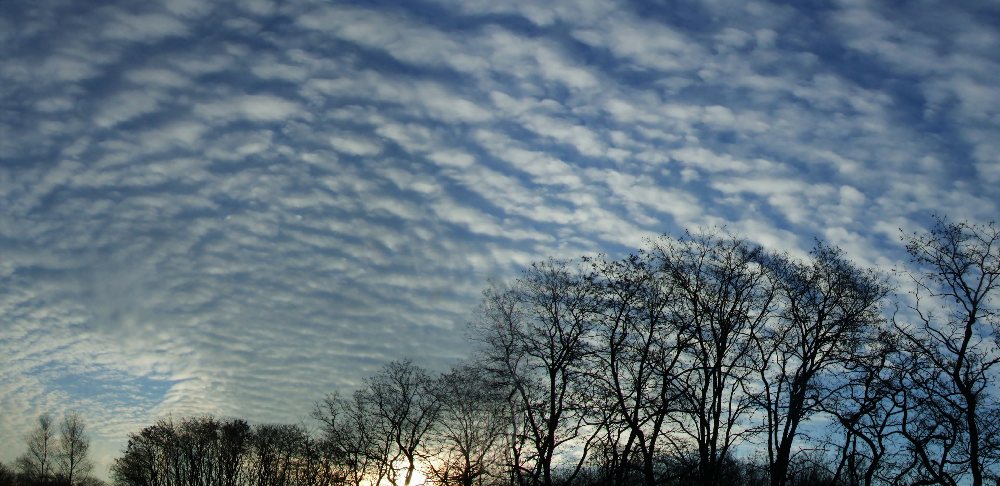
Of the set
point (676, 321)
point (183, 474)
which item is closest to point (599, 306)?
point (676, 321)

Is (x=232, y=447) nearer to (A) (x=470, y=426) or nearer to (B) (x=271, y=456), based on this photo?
(B) (x=271, y=456)

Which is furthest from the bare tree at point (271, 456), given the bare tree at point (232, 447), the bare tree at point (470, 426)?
the bare tree at point (470, 426)

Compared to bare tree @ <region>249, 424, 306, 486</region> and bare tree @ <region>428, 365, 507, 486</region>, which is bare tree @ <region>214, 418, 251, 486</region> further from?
bare tree @ <region>428, 365, 507, 486</region>

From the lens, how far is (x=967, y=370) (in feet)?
87.6

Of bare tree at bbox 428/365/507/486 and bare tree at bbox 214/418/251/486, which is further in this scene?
bare tree at bbox 214/418/251/486

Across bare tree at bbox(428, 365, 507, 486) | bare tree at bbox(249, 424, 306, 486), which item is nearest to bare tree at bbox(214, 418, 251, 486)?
bare tree at bbox(249, 424, 306, 486)

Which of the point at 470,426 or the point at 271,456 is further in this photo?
the point at 271,456

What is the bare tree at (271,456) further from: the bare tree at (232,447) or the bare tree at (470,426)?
the bare tree at (470,426)

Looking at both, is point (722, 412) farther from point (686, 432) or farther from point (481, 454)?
point (481, 454)

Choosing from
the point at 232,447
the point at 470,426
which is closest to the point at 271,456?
the point at 232,447

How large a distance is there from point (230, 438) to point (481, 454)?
2123 inches

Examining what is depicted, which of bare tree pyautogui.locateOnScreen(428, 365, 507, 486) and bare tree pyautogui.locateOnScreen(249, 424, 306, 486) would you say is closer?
bare tree pyautogui.locateOnScreen(428, 365, 507, 486)

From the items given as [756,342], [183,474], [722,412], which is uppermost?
[756,342]

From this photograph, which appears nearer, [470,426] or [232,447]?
[470,426]
